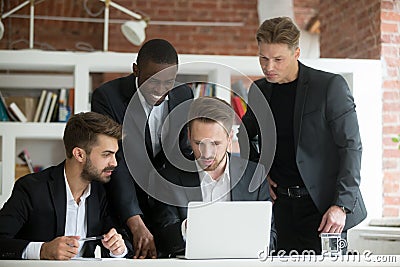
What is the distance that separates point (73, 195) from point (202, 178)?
19.4 inches

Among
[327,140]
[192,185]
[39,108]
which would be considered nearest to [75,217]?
[192,185]

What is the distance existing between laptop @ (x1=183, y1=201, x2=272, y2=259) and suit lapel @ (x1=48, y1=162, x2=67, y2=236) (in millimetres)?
649

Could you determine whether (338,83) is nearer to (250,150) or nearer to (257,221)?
(250,150)

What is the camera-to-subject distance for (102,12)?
8016mm

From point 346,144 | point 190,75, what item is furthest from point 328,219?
point 190,75

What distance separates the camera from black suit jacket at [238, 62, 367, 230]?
10.1 ft

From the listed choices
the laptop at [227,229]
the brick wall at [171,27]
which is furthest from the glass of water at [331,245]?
the brick wall at [171,27]

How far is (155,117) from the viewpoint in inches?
117

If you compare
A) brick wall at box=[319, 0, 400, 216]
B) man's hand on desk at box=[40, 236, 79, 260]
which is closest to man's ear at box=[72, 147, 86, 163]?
man's hand on desk at box=[40, 236, 79, 260]

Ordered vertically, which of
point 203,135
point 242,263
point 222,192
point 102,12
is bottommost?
point 242,263

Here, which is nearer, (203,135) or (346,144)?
(203,135)

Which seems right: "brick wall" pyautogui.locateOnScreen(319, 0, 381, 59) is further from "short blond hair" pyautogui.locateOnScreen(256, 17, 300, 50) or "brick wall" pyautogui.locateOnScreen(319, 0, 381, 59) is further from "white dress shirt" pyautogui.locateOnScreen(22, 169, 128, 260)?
"white dress shirt" pyautogui.locateOnScreen(22, 169, 128, 260)

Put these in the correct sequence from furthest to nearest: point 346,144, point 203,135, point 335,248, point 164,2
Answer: point 164,2, point 346,144, point 203,135, point 335,248

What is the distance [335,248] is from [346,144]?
0.57 metres
